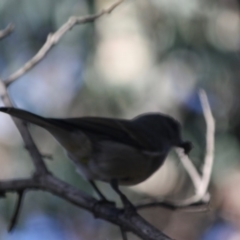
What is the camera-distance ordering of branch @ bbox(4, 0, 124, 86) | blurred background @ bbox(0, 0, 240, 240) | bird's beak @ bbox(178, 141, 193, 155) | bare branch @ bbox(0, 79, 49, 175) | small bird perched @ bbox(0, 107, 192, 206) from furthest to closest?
1. blurred background @ bbox(0, 0, 240, 240)
2. bird's beak @ bbox(178, 141, 193, 155)
3. small bird perched @ bbox(0, 107, 192, 206)
4. branch @ bbox(4, 0, 124, 86)
5. bare branch @ bbox(0, 79, 49, 175)

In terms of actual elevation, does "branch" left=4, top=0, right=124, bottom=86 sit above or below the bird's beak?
above

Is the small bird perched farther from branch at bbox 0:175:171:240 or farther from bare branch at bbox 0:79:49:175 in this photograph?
branch at bbox 0:175:171:240

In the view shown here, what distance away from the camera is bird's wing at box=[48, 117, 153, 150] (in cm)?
234

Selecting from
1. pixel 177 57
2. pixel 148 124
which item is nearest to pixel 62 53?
pixel 177 57

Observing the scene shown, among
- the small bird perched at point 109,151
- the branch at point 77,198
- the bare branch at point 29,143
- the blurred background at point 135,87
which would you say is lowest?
the blurred background at point 135,87

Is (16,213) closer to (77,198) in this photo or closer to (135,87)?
(77,198)

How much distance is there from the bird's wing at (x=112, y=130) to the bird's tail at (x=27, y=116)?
202 mm

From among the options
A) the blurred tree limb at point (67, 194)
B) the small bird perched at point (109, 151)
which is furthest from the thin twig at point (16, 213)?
the small bird perched at point (109, 151)

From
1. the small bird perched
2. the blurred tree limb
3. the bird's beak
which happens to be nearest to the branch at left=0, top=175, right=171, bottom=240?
the blurred tree limb

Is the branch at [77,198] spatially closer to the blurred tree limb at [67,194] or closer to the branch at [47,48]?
the blurred tree limb at [67,194]

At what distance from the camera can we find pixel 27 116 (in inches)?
74.1

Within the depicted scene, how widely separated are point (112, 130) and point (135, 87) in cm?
131

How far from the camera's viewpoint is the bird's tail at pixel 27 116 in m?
1.75

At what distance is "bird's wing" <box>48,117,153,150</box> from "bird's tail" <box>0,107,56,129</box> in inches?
7.9
